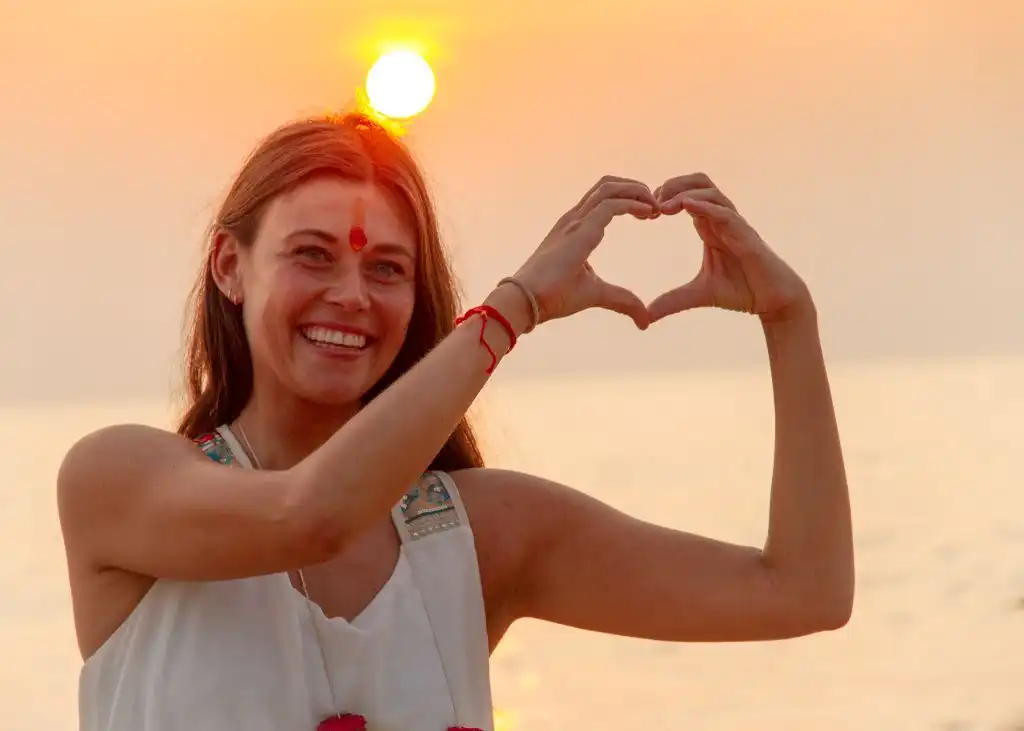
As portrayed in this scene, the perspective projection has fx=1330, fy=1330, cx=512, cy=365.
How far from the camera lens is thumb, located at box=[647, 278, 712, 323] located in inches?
89.0

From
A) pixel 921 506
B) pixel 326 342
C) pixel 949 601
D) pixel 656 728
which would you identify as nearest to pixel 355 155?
pixel 326 342

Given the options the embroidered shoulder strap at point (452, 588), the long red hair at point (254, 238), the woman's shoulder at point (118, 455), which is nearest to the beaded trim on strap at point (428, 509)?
the embroidered shoulder strap at point (452, 588)

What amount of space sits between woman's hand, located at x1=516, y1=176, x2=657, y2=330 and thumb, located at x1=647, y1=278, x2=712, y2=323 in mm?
85

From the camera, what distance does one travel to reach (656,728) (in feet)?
27.6

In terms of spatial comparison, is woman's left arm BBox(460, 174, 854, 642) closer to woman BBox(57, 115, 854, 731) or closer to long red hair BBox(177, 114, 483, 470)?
woman BBox(57, 115, 854, 731)

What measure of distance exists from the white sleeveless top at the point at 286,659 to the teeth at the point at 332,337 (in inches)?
9.1

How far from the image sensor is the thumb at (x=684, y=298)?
2.26 metres

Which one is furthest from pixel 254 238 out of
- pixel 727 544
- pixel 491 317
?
pixel 727 544

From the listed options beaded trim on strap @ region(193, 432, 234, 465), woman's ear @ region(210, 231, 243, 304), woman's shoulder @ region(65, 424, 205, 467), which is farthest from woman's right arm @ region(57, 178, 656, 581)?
woman's ear @ region(210, 231, 243, 304)

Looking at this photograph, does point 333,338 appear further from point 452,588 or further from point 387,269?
point 452,588

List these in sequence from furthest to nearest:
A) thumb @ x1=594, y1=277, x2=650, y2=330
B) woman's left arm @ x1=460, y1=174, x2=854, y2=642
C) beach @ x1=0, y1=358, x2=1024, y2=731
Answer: beach @ x1=0, y1=358, x2=1024, y2=731 < woman's left arm @ x1=460, y1=174, x2=854, y2=642 < thumb @ x1=594, y1=277, x2=650, y2=330

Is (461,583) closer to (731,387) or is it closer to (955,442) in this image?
(955,442)

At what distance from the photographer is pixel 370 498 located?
169cm

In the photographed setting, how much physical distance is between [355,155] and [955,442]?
86.7ft
